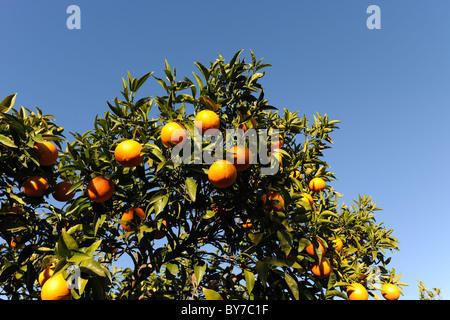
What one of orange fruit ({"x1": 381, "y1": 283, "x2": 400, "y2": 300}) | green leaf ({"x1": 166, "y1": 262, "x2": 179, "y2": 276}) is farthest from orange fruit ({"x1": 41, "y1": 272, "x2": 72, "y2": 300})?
orange fruit ({"x1": 381, "y1": 283, "x2": 400, "y2": 300})

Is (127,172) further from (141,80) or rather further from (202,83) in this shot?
(202,83)

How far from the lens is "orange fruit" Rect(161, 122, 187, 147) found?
2281 mm

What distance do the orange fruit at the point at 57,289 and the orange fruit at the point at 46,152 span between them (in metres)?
1.33

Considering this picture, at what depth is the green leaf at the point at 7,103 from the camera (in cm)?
233

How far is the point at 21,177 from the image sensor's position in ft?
8.73

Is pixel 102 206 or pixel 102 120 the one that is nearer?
pixel 102 206

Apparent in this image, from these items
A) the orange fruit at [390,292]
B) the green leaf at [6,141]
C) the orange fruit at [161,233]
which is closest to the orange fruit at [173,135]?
the orange fruit at [161,233]

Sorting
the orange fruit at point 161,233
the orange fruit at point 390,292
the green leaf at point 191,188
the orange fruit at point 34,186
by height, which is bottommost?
the orange fruit at point 390,292

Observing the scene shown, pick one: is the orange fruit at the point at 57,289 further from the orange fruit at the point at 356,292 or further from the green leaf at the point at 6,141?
the orange fruit at the point at 356,292

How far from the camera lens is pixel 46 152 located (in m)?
2.68

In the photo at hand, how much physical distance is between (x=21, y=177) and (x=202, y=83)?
5.83 feet

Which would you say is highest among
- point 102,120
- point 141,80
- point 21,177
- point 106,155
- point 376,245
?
point 141,80

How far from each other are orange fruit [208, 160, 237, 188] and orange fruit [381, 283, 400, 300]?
9.66ft
